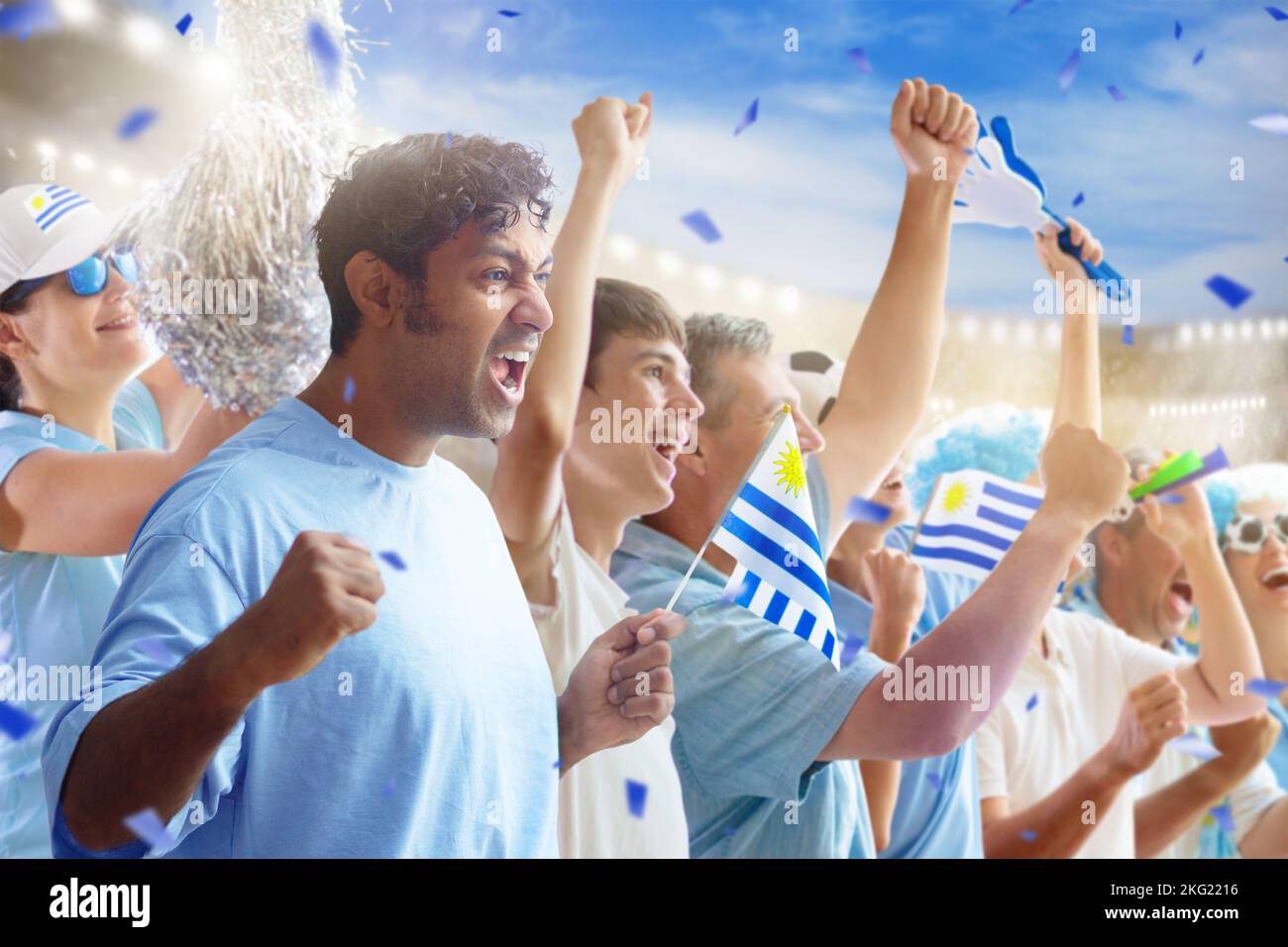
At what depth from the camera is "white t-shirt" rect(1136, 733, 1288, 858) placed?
8.01ft

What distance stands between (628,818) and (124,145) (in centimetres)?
106

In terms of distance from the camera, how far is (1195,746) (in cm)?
236

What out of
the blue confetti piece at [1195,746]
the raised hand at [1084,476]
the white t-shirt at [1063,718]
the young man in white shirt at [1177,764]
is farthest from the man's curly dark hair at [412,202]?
the blue confetti piece at [1195,746]

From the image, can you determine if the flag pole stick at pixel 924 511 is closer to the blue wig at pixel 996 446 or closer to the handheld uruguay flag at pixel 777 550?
the blue wig at pixel 996 446

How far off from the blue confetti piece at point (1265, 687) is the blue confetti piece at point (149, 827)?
1.86m

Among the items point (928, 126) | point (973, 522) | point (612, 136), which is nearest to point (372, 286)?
point (612, 136)

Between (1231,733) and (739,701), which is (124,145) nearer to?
(739,701)

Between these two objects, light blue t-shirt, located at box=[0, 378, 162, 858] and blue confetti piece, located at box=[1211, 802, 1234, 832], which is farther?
blue confetti piece, located at box=[1211, 802, 1234, 832]

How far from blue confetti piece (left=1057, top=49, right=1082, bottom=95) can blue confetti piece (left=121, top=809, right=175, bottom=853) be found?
69.3 inches

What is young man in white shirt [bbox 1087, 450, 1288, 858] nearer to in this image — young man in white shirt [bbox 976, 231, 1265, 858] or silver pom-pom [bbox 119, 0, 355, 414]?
young man in white shirt [bbox 976, 231, 1265, 858]

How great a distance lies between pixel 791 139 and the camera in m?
2.05

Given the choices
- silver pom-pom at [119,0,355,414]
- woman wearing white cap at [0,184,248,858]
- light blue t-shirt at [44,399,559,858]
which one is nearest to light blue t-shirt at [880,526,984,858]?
light blue t-shirt at [44,399,559,858]

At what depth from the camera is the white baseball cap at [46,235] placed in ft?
5.26
